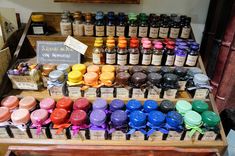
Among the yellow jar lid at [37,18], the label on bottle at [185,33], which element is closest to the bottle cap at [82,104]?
the yellow jar lid at [37,18]

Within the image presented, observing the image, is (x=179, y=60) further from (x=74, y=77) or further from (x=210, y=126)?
(x=74, y=77)

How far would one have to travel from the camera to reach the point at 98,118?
0.89 meters

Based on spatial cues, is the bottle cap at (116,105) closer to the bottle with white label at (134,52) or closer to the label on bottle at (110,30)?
the bottle with white label at (134,52)

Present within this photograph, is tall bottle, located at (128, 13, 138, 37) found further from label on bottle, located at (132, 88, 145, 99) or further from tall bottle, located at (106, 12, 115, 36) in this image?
label on bottle, located at (132, 88, 145, 99)

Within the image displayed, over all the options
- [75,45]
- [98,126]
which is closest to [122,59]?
[75,45]

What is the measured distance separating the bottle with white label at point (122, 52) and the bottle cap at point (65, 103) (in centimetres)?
32

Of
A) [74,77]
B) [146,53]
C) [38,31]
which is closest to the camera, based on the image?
[74,77]

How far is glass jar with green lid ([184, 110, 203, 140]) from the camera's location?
90 centimetres

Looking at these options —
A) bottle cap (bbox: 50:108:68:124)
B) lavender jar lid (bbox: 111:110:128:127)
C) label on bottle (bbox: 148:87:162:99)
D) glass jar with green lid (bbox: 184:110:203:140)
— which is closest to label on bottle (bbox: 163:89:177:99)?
label on bottle (bbox: 148:87:162:99)

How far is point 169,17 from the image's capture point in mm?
1236

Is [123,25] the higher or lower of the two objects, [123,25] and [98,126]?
the higher

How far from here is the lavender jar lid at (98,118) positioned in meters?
0.88

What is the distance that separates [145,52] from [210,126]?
45 centimetres

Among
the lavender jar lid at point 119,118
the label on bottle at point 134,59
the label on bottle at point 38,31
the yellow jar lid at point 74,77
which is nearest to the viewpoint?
the lavender jar lid at point 119,118
